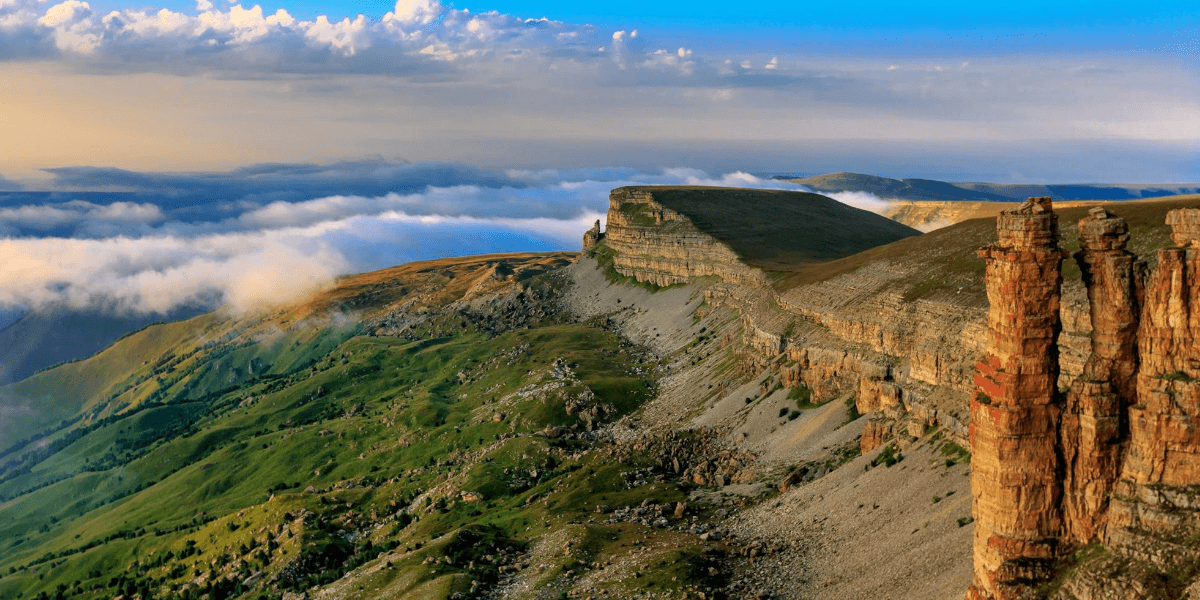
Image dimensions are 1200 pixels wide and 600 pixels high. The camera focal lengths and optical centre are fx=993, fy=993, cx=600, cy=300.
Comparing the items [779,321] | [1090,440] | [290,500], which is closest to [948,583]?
[1090,440]

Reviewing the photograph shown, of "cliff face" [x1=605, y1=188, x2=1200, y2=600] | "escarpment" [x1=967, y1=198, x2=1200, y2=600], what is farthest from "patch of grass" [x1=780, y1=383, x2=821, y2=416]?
"escarpment" [x1=967, y1=198, x2=1200, y2=600]

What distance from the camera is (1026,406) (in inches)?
1967

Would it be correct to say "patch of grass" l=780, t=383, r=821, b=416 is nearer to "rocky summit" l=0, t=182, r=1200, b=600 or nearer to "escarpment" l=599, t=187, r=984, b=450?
"rocky summit" l=0, t=182, r=1200, b=600

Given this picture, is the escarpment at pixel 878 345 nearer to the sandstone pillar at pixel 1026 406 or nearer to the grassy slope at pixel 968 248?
the grassy slope at pixel 968 248

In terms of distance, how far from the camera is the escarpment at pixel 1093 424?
4628cm

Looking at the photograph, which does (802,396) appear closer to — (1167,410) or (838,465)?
(838,465)

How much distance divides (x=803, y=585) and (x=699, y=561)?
12.2 metres

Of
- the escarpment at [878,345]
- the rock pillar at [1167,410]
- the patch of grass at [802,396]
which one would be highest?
the rock pillar at [1167,410]

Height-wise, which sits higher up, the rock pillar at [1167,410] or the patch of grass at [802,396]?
the rock pillar at [1167,410]

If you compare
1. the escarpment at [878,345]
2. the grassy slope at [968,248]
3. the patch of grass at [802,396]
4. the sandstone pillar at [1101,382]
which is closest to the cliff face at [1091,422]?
the sandstone pillar at [1101,382]

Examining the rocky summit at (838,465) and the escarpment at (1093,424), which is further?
the rocky summit at (838,465)

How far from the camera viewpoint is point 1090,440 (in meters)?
48.8

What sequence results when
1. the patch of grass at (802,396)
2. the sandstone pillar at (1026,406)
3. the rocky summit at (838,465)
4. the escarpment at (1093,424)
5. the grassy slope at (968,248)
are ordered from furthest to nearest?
the patch of grass at (802,396) < the grassy slope at (968,248) < the sandstone pillar at (1026,406) < the rocky summit at (838,465) < the escarpment at (1093,424)

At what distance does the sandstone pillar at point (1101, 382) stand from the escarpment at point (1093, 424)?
0.19 ft
